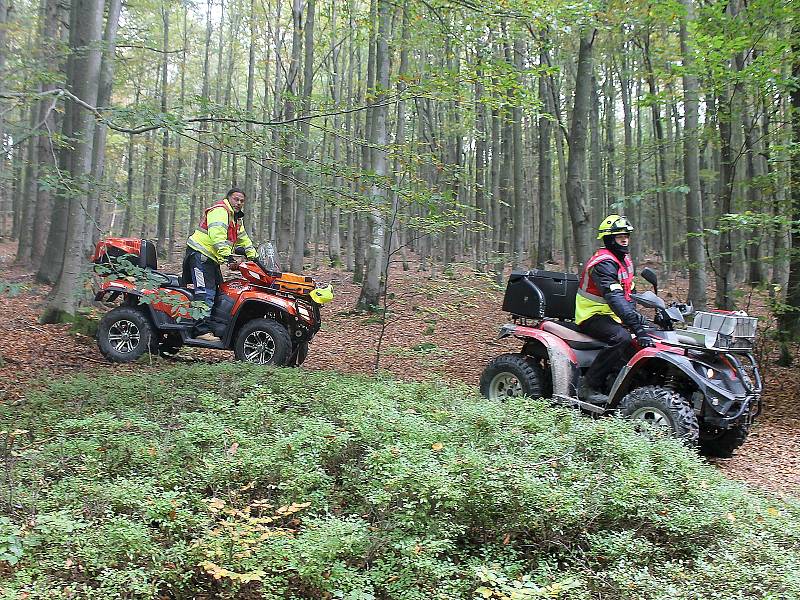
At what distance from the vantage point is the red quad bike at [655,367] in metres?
5.41

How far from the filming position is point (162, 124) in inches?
219

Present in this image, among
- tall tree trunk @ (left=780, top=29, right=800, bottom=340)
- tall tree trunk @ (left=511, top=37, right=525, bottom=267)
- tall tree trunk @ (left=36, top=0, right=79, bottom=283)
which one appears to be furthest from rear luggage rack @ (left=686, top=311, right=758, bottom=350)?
tall tree trunk @ (left=36, top=0, right=79, bottom=283)

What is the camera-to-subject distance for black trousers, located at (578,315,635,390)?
611 cm

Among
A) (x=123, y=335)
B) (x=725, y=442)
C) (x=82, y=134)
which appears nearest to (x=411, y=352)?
(x=123, y=335)

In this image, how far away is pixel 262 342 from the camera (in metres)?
8.29

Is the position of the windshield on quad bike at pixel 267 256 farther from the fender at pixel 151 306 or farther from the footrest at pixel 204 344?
the fender at pixel 151 306

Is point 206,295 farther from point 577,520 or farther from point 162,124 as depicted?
point 577,520

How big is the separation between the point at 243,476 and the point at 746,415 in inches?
170

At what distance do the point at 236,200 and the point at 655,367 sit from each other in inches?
214

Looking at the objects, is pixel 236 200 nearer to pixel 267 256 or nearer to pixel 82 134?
pixel 267 256

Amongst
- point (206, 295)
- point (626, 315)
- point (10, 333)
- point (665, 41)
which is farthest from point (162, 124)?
point (665, 41)

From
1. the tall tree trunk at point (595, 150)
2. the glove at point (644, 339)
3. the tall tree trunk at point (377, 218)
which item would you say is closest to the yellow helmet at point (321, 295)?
the tall tree trunk at point (377, 218)

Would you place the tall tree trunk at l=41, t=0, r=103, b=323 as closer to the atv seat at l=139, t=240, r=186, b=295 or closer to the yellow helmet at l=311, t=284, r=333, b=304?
the atv seat at l=139, t=240, r=186, b=295

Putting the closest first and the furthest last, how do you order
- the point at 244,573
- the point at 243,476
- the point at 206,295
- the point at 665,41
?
the point at 244,573 → the point at 243,476 → the point at 206,295 → the point at 665,41
